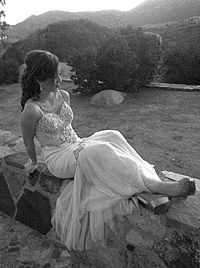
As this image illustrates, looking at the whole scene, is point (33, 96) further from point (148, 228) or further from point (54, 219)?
point (148, 228)

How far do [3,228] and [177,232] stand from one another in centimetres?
173

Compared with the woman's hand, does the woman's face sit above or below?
above

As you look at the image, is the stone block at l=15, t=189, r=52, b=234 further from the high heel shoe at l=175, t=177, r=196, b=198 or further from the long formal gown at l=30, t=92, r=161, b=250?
the high heel shoe at l=175, t=177, r=196, b=198

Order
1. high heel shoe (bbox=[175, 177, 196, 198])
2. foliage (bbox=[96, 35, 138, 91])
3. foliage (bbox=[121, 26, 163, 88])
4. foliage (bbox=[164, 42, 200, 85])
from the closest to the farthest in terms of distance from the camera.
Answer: high heel shoe (bbox=[175, 177, 196, 198]) → foliage (bbox=[96, 35, 138, 91]) → foliage (bbox=[121, 26, 163, 88]) → foliage (bbox=[164, 42, 200, 85])

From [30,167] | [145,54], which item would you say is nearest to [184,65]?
[145,54]

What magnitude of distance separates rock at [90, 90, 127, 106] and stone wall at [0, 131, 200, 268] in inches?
152

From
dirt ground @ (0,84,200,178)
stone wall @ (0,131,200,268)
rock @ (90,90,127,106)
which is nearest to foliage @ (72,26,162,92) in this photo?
dirt ground @ (0,84,200,178)

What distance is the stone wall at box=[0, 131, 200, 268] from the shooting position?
1729 millimetres

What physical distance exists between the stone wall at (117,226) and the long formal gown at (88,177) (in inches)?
4.4

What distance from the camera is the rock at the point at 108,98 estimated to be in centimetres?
659

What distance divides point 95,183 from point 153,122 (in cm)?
348

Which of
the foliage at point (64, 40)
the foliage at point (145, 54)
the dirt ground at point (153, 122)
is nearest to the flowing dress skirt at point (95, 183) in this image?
the dirt ground at point (153, 122)

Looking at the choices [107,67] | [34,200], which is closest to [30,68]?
[34,200]

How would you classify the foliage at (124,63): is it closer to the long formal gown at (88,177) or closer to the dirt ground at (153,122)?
the dirt ground at (153,122)
